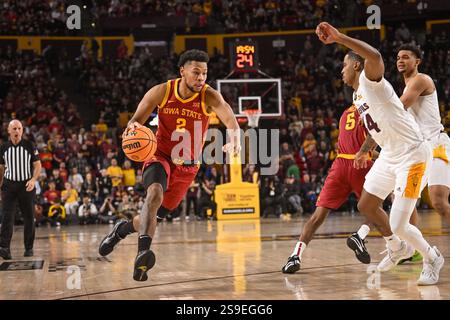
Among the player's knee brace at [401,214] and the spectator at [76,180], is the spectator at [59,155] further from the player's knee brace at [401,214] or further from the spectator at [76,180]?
the player's knee brace at [401,214]

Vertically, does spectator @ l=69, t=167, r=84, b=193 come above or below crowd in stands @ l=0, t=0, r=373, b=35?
below

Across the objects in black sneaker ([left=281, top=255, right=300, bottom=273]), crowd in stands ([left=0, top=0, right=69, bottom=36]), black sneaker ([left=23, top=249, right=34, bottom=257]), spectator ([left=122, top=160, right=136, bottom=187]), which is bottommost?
black sneaker ([left=23, top=249, right=34, bottom=257])

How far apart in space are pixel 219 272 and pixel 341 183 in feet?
4.83

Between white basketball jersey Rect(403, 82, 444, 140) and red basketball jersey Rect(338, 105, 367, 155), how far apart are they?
57 centimetres

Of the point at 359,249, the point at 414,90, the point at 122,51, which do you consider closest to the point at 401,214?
the point at 359,249

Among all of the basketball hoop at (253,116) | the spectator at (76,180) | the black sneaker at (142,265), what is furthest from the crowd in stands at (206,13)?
the black sneaker at (142,265)

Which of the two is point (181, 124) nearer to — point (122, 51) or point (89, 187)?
point (89, 187)

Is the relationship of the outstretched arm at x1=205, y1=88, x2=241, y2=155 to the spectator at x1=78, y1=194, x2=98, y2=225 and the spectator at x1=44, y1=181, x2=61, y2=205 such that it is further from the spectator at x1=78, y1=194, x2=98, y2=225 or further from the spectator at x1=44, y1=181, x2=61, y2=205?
the spectator at x1=44, y1=181, x2=61, y2=205

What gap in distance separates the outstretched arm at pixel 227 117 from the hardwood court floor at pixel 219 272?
1.14 metres

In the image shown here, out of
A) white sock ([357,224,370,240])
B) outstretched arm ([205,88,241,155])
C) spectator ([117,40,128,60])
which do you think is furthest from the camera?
spectator ([117,40,128,60])

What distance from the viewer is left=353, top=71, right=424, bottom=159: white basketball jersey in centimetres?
569

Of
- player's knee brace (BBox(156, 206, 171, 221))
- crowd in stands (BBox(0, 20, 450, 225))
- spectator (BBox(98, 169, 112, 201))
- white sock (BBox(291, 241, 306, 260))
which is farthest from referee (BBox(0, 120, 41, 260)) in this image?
spectator (BBox(98, 169, 112, 201))

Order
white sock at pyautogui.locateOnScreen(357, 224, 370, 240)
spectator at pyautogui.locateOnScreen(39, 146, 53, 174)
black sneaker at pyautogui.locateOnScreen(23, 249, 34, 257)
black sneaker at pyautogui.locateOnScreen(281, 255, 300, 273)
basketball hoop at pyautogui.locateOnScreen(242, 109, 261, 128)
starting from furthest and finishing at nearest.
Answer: spectator at pyautogui.locateOnScreen(39, 146, 53, 174), basketball hoop at pyautogui.locateOnScreen(242, 109, 261, 128), black sneaker at pyautogui.locateOnScreen(23, 249, 34, 257), white sock at pyautogui.locateOnScreen(357, 224, 370, 240), black sneaker at pyautogui.locateOnScreen(281, 255, 300, 273)
